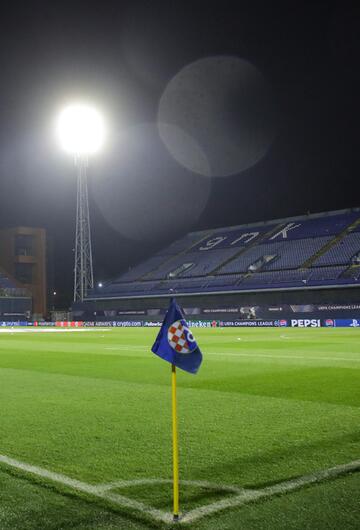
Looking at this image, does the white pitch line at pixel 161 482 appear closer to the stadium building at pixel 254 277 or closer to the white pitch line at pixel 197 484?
the white pitch line at pixel 197 484

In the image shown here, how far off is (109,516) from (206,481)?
3.52ft

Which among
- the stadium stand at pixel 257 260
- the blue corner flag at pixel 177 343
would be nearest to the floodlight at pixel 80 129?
the stadium stand at pixel 257 260

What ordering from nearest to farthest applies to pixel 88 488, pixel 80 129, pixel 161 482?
pixel 88 488 → pixel 161 482 → pixel 80 129

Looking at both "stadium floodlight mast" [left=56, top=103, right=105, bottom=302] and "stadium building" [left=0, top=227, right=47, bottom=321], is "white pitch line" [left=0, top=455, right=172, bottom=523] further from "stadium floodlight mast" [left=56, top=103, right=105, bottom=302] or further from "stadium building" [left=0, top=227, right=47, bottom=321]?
"stadium building" [left=0, top=227, right=47, bottom=321]

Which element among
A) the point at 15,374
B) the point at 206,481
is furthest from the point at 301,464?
the point at 15,374

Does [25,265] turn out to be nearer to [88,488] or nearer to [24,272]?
[24,272]

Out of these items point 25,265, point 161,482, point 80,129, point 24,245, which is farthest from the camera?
point 25,265

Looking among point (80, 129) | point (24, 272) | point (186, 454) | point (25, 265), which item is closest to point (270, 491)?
point (186, 454)

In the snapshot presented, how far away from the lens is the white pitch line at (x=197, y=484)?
4.02 meters

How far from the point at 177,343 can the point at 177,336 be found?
0.06m

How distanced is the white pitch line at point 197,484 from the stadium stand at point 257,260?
4849cm

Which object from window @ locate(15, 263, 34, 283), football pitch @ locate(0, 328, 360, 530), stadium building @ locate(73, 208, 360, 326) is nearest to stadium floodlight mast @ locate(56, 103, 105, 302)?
stadium building @ locate(73, 208, 360, 326)

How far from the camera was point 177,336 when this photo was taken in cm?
438

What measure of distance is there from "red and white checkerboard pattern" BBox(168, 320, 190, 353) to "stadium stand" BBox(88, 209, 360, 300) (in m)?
49.3
